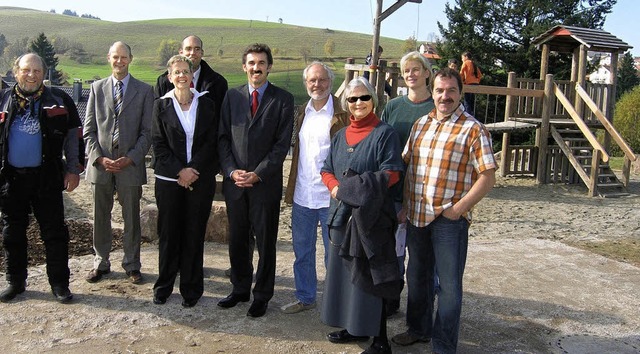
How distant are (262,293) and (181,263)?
666 mm

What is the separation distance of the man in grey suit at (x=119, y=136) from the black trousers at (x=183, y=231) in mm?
521

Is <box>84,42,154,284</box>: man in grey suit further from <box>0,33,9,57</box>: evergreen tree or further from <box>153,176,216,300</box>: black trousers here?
<box>0,33,9,57</box>: evergreen tree

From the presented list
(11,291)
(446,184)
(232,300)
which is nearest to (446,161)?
(446,184)

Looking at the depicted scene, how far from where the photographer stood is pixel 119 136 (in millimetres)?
4836

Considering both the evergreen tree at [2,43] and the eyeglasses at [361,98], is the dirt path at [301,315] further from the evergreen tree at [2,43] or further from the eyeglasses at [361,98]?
the evergreen tree at [2,43]

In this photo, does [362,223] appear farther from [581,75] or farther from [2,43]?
[2,43]

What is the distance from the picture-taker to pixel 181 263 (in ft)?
15.0

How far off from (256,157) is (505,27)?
26463 millimetres

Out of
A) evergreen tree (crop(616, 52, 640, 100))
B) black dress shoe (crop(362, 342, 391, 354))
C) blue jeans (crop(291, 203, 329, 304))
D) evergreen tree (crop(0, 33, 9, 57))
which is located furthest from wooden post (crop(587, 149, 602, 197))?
evergreen tree (crop(0, 33, 9, 57))

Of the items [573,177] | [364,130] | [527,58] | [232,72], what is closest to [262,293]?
[364,130]

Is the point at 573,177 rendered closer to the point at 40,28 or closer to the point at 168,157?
the point at 168,157

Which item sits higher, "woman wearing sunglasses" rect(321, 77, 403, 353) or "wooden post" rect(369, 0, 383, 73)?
"wooden post" rect(369, 0, 383, 73)

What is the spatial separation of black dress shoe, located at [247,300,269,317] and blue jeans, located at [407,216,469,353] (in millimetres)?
1076

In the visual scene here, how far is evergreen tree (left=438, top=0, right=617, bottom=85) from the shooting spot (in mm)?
26672
